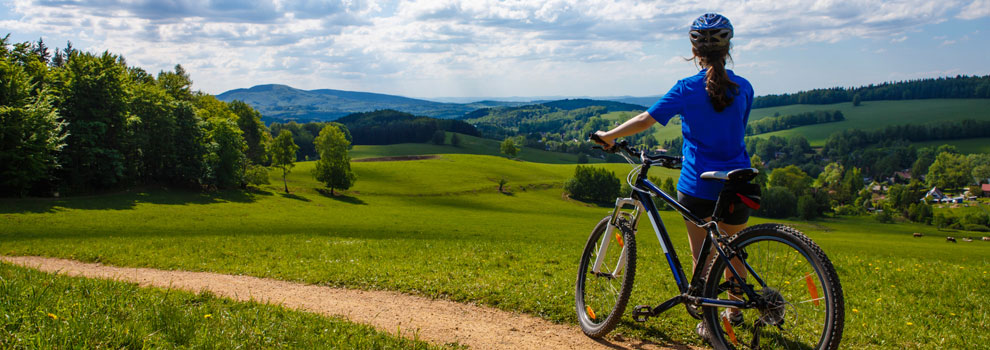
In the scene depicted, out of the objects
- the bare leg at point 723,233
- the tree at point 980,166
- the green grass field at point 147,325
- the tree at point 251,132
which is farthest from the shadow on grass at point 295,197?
the tree at point 980,166

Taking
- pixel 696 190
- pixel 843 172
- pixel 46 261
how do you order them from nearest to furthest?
1. pixel 696 190
2. pixel 46 261
3. pixel 843 172

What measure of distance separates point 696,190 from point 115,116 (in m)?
59.4

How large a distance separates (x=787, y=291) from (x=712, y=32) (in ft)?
8.25

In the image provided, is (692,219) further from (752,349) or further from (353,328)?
(353,328)

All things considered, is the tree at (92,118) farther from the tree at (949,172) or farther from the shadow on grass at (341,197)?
the tree at (949,172)

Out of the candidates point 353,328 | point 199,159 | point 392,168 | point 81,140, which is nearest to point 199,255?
point 353,328

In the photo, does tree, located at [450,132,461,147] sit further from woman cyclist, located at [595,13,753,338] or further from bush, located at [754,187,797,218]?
woman cyclist, located at [595,13,753,338]

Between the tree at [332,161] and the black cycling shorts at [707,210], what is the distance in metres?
73.6

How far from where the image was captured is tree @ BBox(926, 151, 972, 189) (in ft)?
452

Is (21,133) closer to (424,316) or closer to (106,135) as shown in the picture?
(106,135)

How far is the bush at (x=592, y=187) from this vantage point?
9738cm

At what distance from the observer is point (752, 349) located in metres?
4.57

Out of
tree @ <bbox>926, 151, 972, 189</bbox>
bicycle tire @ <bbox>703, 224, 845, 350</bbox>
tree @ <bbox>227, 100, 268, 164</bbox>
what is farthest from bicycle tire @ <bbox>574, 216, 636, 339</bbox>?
tree @ <bbox>926, 151, 972, 189</bbox>

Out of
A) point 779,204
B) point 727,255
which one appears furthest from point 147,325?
point 779,204
